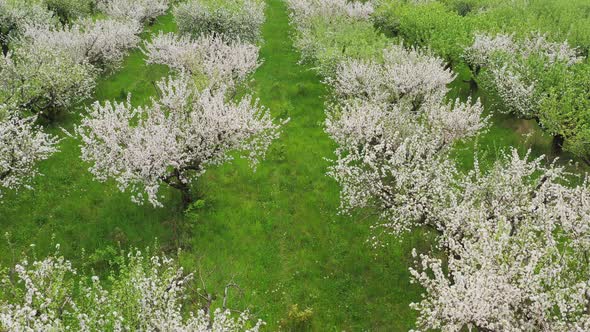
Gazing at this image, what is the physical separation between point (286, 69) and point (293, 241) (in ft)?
61.0

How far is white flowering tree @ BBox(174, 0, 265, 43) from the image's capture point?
30984 mm

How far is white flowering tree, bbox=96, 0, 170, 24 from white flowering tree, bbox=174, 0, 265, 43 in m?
5.23

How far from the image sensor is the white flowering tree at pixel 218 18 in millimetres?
30984

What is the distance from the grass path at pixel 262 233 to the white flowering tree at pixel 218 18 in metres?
11.9

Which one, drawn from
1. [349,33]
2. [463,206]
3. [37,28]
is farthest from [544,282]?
[37,28]

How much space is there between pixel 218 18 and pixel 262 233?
18.5m

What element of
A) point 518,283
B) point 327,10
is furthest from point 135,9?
point 518,283

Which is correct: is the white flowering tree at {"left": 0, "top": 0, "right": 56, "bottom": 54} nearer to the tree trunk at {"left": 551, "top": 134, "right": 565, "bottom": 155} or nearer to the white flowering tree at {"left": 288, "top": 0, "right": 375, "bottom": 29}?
the white flowering tree at {"left": 288, "top": 0, "right": 375, "bottom": 29}

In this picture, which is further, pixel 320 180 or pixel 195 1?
pixel 195 1

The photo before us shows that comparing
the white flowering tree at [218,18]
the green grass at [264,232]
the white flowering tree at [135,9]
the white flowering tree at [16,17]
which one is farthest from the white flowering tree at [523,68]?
the white flowering tree at [16,17]

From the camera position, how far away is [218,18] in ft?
102

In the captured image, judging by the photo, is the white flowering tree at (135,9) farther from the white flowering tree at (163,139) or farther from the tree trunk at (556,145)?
the tree trunk at (556,145)

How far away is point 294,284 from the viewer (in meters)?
16.5

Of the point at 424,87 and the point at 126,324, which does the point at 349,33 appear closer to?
the point at 424,87
